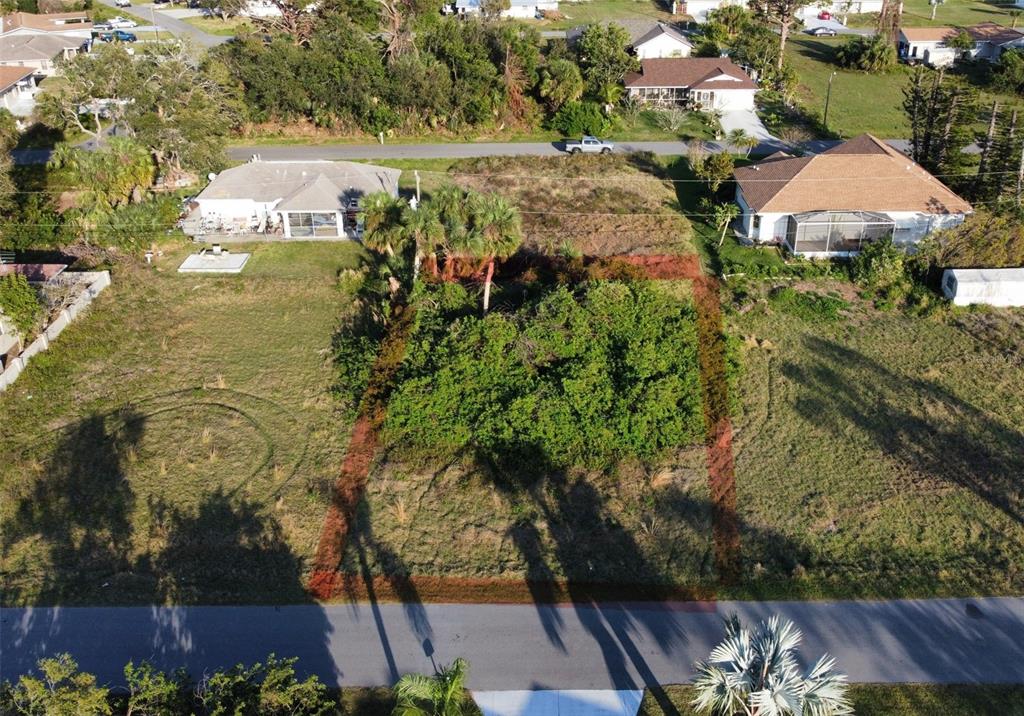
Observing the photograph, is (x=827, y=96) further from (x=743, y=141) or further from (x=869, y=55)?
(x=743, y=141)

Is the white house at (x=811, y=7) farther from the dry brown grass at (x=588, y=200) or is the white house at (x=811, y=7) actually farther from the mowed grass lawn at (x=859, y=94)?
the dry brown grass at (x=588, y=200)

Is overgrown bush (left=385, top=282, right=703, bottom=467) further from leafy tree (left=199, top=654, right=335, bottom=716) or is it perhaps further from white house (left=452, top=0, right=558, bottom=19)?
white house (left=452, top=0, right=558, bottom=19)

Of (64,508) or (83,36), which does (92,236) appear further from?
(83,36)

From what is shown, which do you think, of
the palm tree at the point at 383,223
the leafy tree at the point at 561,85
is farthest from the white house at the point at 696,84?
Answer: the palm tree at the point at 383,223

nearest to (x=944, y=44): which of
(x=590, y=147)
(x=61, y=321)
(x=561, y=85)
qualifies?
(x=561, y=85)

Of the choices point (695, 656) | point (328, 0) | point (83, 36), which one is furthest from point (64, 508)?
point (83, 36)

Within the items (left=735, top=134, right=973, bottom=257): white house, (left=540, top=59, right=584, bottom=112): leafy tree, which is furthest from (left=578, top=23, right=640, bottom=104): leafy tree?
(left=735, top=134, right=973, bottom=257): white house
